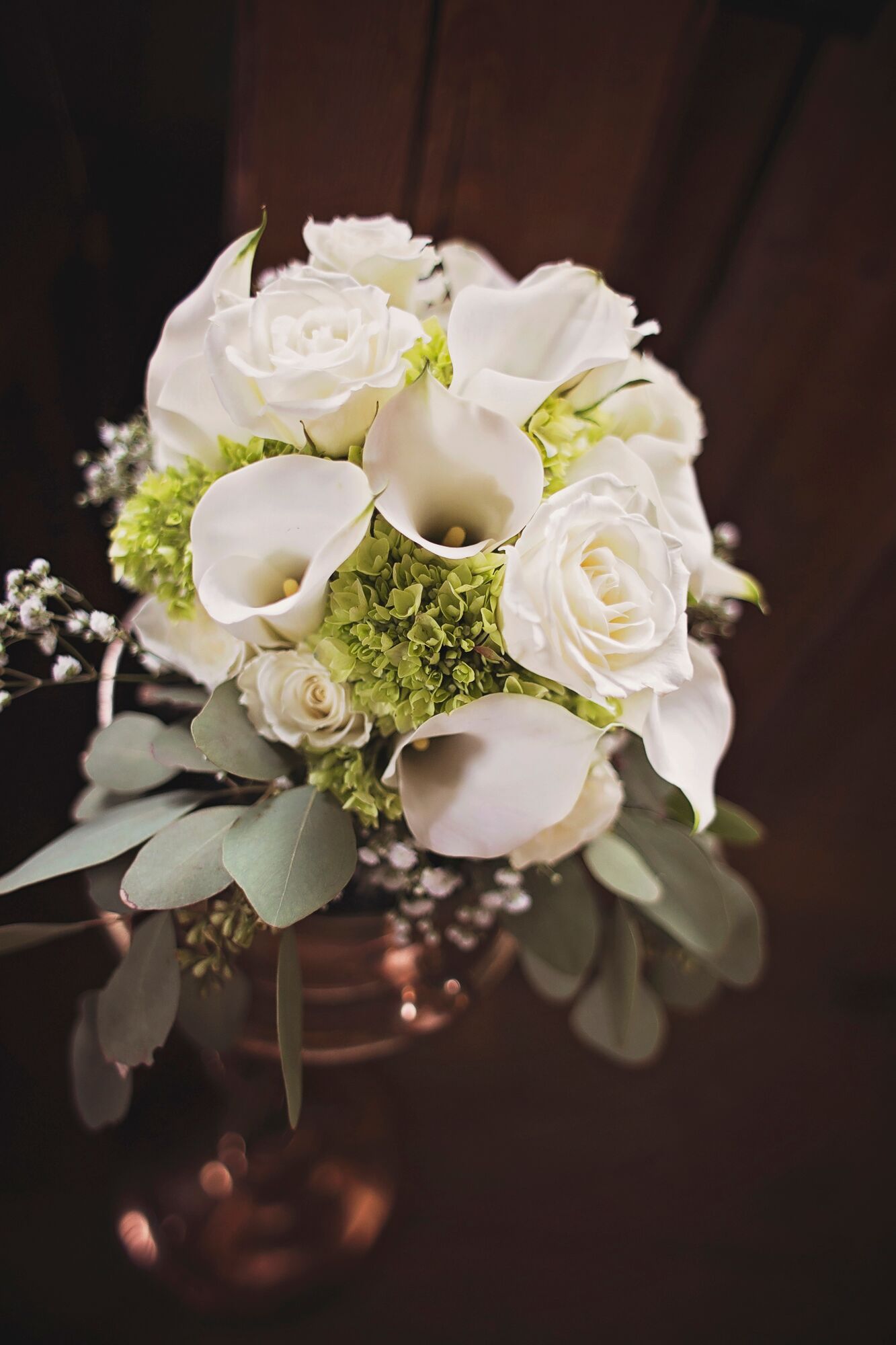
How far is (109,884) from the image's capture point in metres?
0.53

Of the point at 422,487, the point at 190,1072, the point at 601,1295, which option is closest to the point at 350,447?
the point at 422,487

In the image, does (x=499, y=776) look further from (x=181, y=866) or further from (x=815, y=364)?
(x=815, y=364)

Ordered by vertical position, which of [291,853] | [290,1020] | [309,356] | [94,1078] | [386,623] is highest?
[309,356]

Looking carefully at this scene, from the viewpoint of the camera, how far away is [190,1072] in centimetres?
103

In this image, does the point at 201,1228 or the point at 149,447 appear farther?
the point at 201,1228

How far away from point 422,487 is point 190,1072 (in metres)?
0.82

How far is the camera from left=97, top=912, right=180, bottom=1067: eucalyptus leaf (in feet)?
1.72

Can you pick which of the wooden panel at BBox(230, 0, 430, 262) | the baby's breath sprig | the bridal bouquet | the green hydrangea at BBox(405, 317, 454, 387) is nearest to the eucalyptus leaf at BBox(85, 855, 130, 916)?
the bridal bouquet

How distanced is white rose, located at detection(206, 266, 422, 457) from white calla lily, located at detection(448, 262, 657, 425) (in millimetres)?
32

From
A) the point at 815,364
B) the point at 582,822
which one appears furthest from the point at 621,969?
the point at 815,364

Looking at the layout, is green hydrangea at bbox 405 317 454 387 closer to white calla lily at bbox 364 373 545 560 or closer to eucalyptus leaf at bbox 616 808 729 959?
white calla lily at bbox 364 373 545 560

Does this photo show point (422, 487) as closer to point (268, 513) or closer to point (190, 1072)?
point (268, 513)

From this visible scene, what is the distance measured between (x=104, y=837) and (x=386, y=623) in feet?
0.71

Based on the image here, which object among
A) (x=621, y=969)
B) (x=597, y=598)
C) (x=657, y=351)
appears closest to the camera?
(x=597, y=598)
